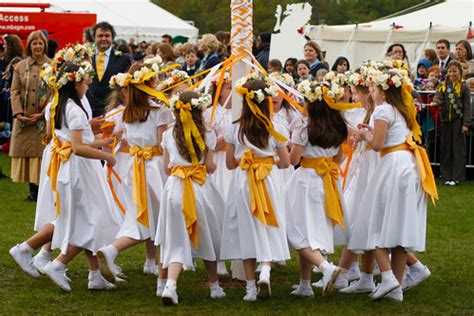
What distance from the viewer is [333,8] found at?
46594 mm

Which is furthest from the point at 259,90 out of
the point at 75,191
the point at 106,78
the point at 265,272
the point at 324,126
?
the point at 106,78

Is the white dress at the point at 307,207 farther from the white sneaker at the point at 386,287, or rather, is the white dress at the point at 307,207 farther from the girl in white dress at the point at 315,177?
the white sneaker at the point at 386,287

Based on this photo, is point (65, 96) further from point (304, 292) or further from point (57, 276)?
point (304, 292)

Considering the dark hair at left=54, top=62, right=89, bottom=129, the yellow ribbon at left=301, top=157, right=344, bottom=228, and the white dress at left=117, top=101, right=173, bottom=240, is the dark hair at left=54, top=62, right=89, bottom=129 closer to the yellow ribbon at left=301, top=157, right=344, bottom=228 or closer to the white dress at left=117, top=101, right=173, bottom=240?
the white dress at left=117, top=101, right=173, bottom=240

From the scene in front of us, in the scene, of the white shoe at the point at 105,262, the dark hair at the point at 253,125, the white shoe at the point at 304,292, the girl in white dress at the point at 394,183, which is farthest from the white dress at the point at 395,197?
the white shoe at the point at 105,262

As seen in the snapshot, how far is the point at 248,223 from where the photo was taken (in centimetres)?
848

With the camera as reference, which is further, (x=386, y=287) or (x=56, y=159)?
(x=56, y=159)

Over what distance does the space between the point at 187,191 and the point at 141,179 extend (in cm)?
80

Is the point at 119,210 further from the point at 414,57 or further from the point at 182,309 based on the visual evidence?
the point at 414,57

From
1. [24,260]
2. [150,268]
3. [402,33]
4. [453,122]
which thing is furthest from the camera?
[402,33]

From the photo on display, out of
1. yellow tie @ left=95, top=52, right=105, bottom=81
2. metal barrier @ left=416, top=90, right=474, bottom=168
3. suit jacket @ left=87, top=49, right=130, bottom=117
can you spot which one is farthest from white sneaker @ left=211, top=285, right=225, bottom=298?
metal barrier @ left=416, top=90, right=474, bottom=168

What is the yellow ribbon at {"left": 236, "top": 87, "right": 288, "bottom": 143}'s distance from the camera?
8398 millimetres

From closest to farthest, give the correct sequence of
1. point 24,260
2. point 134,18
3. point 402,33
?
point 24,260
point 402,33
point 134,18

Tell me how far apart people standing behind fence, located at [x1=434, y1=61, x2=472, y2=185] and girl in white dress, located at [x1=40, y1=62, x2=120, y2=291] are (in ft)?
28.1
